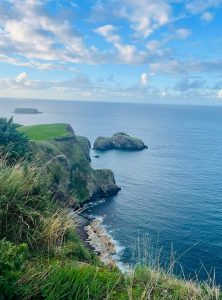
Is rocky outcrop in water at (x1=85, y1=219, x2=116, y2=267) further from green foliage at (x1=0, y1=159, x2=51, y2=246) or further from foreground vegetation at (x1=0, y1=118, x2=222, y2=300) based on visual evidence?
foreground vegetation at (x1=0, y1=118, x2=222, y2=300)

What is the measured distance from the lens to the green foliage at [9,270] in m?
5.61

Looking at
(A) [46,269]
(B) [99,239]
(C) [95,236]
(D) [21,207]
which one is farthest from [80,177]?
(A) [46,269]

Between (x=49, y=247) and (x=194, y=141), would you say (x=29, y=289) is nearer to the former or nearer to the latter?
(x=49, y=247)

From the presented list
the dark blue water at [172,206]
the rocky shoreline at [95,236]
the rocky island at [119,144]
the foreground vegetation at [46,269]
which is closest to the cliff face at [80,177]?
the dark blue water at [172,206]

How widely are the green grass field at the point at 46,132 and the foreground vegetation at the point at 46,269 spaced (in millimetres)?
88832

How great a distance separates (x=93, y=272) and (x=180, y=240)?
4676cm

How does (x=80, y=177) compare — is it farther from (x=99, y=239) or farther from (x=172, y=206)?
(x=99, y=239)

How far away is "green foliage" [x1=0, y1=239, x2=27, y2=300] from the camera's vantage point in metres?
5.61

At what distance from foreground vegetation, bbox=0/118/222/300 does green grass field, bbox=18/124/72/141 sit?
291 ft

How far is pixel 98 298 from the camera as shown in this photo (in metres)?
6.53

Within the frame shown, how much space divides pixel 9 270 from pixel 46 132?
103 m

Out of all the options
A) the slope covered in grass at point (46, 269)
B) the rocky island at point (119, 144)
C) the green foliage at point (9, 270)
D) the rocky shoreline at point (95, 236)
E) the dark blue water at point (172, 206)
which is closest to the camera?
the green foliage at point (9, 270)

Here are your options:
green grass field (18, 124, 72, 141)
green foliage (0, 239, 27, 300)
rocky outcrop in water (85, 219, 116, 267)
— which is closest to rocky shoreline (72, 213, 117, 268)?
rocky outcrop in water (85, 219, 116, 267)

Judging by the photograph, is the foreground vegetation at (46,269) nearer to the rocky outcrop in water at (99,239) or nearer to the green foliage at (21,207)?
the green foliage at (21,207)
